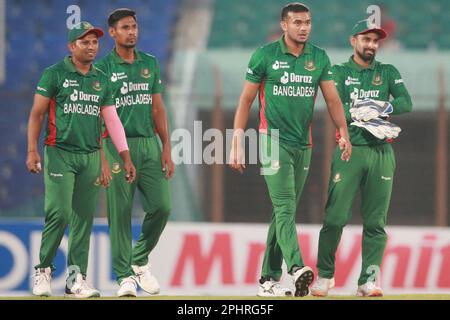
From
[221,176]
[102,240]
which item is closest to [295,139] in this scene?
[102,240]

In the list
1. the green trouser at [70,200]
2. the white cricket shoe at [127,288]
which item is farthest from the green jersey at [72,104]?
the white cricket shoe at [127,288]

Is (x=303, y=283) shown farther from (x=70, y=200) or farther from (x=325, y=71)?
(x=70, y=200)

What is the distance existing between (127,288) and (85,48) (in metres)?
2.01

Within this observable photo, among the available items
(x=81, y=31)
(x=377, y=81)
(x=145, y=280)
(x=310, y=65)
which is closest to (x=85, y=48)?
(x=81, y=31)

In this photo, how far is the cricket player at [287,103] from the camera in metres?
9.22

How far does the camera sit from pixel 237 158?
912 centimetres

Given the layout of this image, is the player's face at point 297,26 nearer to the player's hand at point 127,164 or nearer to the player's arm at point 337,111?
the player's arm at point 337,111

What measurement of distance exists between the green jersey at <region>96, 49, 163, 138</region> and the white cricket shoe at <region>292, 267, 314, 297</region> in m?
1.79

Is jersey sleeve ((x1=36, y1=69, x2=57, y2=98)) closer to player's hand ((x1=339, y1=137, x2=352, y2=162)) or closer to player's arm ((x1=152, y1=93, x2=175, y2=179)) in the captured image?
player's arm ((x1=152, y1=93, x2=175, y2=179))

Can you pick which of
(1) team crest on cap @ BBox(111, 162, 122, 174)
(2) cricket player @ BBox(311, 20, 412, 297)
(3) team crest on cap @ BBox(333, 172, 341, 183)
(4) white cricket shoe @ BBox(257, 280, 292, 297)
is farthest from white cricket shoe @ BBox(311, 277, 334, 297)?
(1) team crest on cap @ BBox(111, 162, 122, 174)

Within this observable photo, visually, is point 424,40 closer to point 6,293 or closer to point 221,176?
point 221,176

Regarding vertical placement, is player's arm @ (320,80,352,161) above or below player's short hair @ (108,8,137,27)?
below

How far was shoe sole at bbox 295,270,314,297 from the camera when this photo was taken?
29.2 feet

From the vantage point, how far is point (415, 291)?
1508 centimetres
